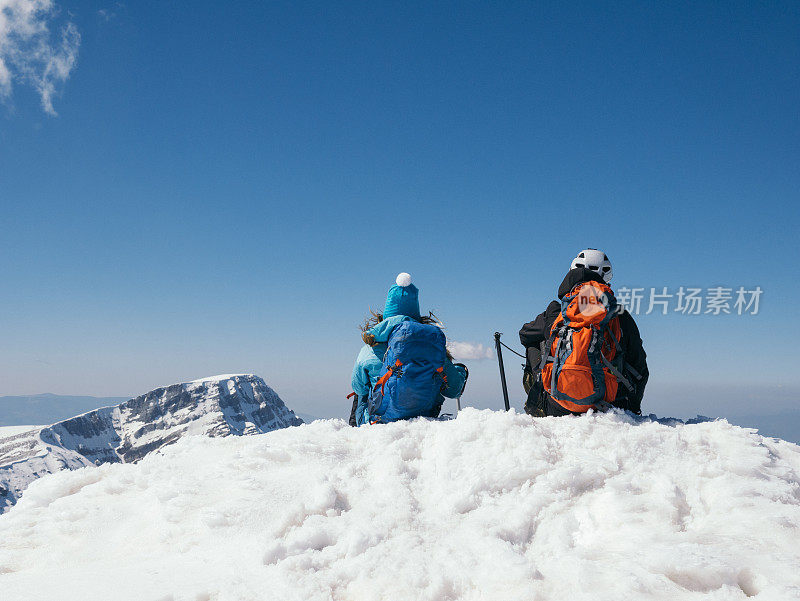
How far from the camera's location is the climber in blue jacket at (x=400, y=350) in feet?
25.1

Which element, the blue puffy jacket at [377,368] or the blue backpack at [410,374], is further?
the blue puffy jacket at [377,368]

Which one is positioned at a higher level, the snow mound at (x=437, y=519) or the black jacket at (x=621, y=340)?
the black jacket at (x=621, y=340)

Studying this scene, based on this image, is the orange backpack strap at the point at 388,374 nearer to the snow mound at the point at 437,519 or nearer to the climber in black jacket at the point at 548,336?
the snow mound at the point at 437,519

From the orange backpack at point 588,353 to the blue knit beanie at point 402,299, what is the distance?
9.64 feet

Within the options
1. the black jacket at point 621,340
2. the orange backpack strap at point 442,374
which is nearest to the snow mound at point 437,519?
the black jacket at point 621,340

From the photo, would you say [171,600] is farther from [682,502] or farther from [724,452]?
[724,452]

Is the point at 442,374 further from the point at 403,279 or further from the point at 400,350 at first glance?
the point at 403,279

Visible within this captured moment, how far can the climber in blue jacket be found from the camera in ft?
25.1

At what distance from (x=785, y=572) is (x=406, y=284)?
6.51 meters

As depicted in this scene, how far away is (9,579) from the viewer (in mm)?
3676

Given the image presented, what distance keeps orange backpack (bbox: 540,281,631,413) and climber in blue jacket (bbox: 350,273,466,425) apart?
2.05 m

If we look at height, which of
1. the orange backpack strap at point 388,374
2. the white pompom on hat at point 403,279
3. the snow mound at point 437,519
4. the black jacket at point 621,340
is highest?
the white pompom on hat at point 403,279

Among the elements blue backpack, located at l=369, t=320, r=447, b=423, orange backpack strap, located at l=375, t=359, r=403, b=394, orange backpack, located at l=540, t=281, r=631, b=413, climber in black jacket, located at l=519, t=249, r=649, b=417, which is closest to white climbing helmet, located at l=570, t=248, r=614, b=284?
climber in black jacket, located at l=519, t=249, r=649, b=417

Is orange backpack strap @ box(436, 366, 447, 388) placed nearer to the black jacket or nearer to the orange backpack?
the black jacket
